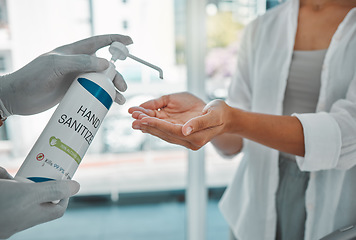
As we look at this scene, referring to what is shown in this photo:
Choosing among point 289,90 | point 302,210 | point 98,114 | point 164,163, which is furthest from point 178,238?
point 98,114

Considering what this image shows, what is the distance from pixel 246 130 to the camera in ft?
2.57

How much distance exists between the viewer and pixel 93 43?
74 cm

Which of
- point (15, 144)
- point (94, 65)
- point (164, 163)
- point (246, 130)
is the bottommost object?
point (164, 163)

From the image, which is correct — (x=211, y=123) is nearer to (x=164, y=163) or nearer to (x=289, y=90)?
(x=289, y=90)

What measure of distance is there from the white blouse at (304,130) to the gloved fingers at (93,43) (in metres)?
0.45

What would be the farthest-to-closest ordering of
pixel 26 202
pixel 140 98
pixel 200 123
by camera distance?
1. pixel 140 98
2. pixel 200 123
3. pixel 26 202

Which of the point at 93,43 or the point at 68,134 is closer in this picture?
the point at 68,134

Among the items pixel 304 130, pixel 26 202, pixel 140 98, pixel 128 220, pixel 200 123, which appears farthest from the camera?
pixel 128 220

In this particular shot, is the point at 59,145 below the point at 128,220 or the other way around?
the other way around

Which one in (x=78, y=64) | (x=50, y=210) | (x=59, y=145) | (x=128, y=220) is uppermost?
(x=78, y=64)

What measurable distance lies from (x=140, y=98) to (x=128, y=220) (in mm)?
947

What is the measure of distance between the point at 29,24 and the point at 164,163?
149 centimetres

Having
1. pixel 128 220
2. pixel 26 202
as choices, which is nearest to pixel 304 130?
pixel 26 202

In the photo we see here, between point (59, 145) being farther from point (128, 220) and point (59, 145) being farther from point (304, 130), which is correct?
point (128, 220)
